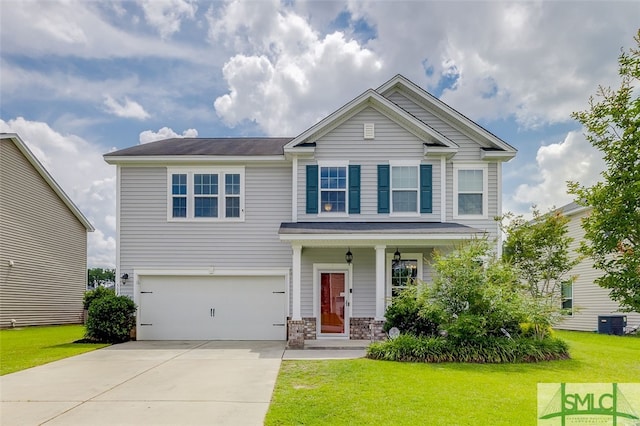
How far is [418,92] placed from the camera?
1486cm

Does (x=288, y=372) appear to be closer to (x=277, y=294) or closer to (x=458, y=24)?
(x=277, y=294)

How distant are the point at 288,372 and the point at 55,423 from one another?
13.5 ft

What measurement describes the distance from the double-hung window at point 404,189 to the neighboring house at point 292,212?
0.03m

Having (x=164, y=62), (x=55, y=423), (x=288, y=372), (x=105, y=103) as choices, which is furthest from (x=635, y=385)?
(x=105, y=103)

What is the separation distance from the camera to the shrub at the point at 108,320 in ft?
43.5

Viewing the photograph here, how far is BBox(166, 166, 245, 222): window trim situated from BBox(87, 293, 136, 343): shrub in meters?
2.93

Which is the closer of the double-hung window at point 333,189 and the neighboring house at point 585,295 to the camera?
the double-hung window at point 333,189

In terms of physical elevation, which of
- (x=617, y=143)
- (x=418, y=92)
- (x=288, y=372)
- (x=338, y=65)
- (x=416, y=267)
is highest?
(x=338, y=65)

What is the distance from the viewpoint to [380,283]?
12602 mm

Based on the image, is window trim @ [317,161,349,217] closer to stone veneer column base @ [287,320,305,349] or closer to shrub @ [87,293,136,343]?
stone veneer column base @ [287,320,305,349]

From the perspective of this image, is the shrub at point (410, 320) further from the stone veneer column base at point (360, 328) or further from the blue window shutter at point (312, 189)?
the blue window shutter at point (312, 189)

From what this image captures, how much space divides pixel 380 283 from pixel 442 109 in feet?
20.0

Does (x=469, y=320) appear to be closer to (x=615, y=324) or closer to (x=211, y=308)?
(x=211, y=308)

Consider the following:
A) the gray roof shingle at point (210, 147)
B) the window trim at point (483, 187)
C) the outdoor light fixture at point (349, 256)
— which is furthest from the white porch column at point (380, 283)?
the gray roof shingle at point (210, 147)
